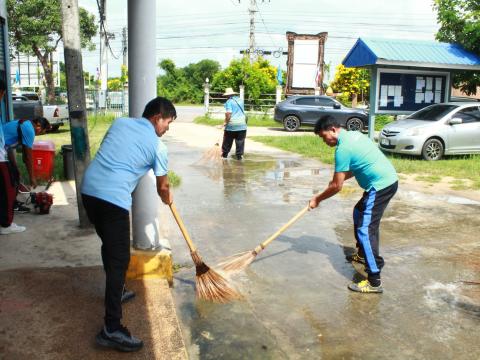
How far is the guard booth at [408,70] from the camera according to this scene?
1408 centimetres

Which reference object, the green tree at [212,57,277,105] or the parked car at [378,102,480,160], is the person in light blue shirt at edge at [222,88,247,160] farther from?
the green tree at [212,57,277,105]


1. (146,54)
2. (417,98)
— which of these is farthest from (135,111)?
(417,98)

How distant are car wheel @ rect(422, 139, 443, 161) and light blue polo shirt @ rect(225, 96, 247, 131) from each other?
4.49 meters

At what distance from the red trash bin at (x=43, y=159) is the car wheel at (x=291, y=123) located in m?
13.5

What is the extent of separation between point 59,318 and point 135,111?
1794 millimetres

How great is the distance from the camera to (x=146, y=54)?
428 cm

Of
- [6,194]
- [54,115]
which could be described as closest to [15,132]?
[6,194]

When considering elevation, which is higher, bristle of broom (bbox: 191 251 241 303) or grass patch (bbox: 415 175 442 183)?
grass patch (bbox: 415 175 442 183)

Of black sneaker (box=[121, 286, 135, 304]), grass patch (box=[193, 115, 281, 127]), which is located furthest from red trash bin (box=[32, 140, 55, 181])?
grass patch (box=[193, 115, 281, 127])

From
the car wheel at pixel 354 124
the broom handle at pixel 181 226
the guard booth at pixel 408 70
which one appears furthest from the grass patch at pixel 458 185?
the car wheel at pixel 354 124

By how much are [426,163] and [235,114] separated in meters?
4.57

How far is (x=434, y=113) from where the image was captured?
12.8 m

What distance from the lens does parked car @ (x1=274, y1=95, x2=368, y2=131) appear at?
67.3 ft

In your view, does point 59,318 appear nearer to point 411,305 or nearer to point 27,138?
point 411,305
